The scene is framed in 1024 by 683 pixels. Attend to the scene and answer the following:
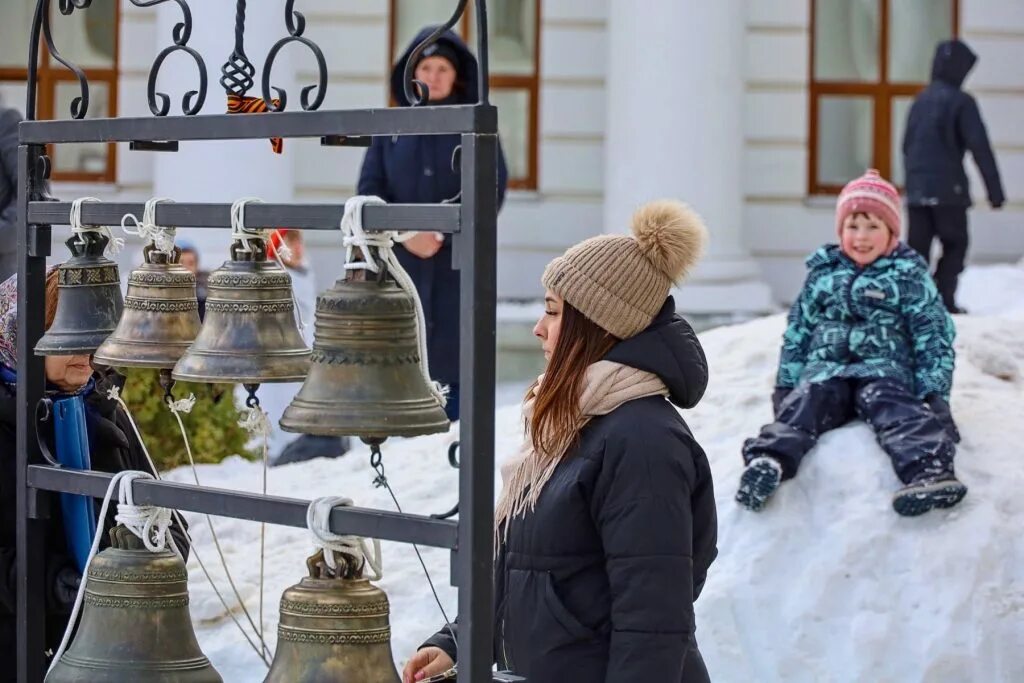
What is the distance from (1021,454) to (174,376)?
4.17 metres

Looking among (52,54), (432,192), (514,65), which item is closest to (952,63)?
(514,65)

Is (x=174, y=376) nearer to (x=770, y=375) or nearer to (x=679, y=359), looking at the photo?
(x=679, y=359)

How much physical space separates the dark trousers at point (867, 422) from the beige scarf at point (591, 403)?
298 cm

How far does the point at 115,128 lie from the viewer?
10.7ft

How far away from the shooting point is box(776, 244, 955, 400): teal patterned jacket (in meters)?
6.45

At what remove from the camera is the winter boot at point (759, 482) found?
246 inches

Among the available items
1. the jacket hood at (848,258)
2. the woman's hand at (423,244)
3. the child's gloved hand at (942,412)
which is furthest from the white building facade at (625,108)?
the child's gloved hand at (942,412)

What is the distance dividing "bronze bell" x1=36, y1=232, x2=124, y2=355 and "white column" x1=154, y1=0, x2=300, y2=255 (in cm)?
764

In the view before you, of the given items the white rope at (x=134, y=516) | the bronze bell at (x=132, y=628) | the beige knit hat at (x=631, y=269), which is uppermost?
the beige knit hat at (x=631, y=269)

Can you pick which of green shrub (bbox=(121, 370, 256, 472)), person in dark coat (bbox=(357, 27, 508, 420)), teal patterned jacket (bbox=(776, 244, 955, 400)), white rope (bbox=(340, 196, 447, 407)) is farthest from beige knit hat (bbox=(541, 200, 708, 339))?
green shrub (bbox=(121, 370, 256, 472))

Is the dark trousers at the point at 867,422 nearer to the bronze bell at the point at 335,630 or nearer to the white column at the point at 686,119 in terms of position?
the bronze bell at the point at 335,630

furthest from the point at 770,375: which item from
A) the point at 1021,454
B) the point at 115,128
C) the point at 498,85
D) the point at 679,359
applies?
the point at 498,85

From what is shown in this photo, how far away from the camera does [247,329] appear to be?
3152mm

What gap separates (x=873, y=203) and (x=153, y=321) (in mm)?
3772
